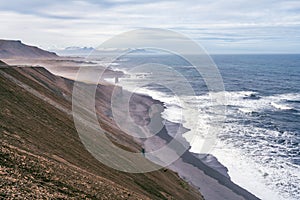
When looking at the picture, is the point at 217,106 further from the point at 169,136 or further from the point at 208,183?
→ the point at 208,183

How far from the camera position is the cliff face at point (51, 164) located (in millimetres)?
16688

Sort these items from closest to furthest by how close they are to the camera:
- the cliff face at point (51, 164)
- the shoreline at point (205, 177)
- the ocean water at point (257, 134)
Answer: the cliff face at point (51, 164) < the shoreline at point (205, 177) < the ocean water at point (257, 134)

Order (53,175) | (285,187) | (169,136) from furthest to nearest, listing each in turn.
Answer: (169,136)
(285,187)
(53,175)

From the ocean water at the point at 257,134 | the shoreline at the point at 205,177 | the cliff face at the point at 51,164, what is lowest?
the shoreline at the point at 205,177

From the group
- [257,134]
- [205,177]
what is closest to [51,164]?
[205,177]

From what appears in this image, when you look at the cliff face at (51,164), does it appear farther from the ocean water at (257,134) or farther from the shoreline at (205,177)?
the ocean water at (257,134)

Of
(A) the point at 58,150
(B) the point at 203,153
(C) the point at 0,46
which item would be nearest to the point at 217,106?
(B) the point at 203,153

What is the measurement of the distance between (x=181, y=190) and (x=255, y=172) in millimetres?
14341

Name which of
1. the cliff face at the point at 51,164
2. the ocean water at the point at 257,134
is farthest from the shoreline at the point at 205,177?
the cliff face at the point at 51,164

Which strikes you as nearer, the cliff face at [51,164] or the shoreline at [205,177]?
the cliff face at [51,164]

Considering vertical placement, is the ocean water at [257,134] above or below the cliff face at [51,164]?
below

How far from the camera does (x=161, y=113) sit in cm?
7419

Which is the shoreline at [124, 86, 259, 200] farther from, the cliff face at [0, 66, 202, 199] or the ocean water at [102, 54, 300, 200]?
the cliff face at [0, 66, 202, 199]

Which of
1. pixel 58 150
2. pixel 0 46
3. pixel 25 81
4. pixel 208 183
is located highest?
pixel 0 46
